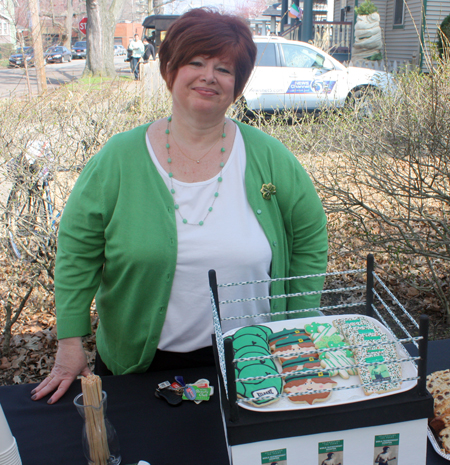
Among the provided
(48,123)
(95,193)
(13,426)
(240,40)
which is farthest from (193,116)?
(48,123)

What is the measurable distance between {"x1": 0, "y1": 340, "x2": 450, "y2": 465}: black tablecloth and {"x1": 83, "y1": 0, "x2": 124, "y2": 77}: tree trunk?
16.8 meters

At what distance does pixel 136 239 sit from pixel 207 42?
2.28 feet

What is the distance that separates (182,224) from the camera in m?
1.62

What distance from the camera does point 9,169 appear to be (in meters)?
3.78

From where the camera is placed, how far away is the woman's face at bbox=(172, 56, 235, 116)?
1588mm

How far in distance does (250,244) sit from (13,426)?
92cm

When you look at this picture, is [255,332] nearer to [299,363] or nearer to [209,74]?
[299,363]

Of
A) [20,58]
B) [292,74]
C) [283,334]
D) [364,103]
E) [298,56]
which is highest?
[298,56]

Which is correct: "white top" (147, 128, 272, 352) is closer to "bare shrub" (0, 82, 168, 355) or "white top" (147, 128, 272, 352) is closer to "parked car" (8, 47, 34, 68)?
"bare shrub" (0, 82, 168, 355)

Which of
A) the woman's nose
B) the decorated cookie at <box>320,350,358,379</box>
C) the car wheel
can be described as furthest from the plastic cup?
the car wheel

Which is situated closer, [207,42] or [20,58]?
[207,42]

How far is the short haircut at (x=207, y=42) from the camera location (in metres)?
1.58

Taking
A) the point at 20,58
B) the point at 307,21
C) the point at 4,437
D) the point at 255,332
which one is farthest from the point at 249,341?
the point at 307,21

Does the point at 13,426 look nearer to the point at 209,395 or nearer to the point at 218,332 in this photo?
the point at 209,395
